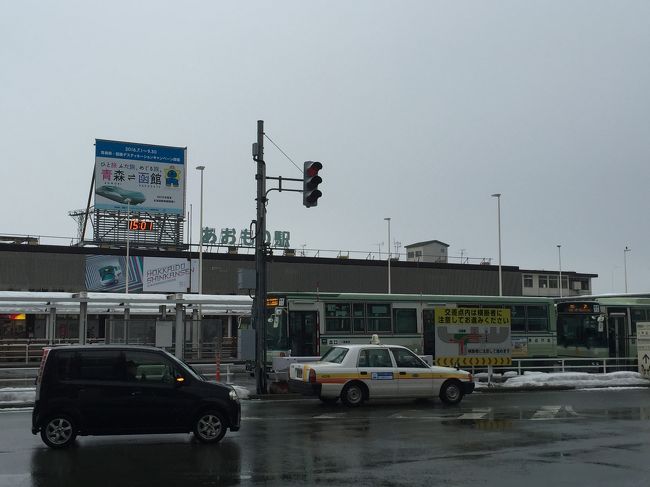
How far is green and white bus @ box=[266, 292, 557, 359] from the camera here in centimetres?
2467

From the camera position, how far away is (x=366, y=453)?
448 inches

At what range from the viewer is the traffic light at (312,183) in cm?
1909

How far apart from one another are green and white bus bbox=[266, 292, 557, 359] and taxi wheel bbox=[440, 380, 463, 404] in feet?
18.3

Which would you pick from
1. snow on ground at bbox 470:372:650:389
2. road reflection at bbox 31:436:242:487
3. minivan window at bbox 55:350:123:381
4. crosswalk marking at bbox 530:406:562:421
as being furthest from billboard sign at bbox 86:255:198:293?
minivan window at bbox 55:350:123:381

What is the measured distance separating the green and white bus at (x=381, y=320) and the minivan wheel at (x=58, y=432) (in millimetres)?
13058

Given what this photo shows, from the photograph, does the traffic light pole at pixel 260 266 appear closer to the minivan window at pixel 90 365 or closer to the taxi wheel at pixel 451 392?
the taxi wheel at pixel 451 392

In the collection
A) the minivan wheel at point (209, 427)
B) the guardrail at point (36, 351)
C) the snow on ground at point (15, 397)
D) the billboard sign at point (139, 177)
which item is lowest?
the snow on ground at point (15, 397)

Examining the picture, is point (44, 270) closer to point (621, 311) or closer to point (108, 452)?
point (621, 311)

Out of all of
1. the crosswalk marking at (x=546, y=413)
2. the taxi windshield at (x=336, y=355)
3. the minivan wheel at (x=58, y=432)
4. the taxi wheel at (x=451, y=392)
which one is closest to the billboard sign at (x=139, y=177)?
Result: the taxi windshield at (x=336, y=355)

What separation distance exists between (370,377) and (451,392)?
7.66 ft

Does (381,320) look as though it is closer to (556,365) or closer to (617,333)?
(556,365)

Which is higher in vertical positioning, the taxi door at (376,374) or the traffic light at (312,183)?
the traffic light at (312,183)

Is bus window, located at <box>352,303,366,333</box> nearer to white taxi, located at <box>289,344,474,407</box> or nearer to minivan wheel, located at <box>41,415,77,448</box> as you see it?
white taxi, located at <box>289,344,474,407</box>

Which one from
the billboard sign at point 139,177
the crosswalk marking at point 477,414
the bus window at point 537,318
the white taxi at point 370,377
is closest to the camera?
the crosswalk marking at point 477,414
